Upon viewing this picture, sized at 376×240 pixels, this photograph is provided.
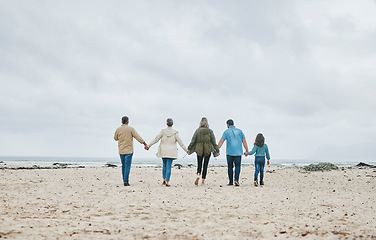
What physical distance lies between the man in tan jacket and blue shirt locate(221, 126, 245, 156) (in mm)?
3708

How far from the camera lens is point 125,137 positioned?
12422 millimetres

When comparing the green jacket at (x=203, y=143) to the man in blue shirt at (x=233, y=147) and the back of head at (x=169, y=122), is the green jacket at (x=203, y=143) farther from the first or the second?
the back of head at (x=169, y=122)

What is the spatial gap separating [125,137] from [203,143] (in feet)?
10.9

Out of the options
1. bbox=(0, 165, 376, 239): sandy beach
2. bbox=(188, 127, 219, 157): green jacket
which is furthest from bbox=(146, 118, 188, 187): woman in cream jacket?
bbox=(0, 165, 376, 239): sandy beach

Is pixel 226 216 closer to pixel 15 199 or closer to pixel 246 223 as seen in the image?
pixel 246 223

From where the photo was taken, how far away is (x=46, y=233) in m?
5.48

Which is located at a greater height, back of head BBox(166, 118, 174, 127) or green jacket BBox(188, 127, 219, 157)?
back of head BBox(166, 118, 174, 127)

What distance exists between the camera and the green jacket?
12.7m

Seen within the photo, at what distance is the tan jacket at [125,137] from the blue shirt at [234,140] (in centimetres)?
371

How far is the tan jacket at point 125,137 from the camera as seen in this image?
1231 cm

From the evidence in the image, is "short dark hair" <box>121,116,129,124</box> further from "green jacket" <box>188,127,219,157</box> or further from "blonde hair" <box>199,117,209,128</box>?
"blonde hair" <box>199,117,209,128</box>

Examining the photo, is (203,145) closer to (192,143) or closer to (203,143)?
(203,143)

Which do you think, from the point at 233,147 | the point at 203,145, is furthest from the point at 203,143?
the point at 233,147

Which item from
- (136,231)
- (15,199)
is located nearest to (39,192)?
(15,199)
